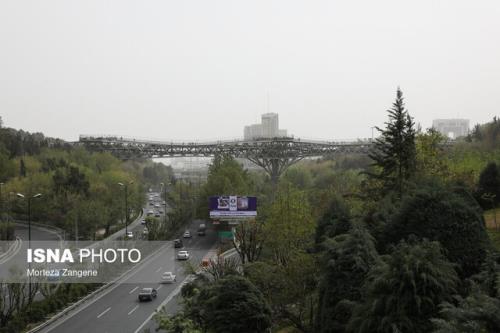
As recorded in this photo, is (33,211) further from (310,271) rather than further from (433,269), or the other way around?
(433,269)

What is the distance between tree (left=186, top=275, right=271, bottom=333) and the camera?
44.6ft

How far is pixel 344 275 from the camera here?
42.4 ft

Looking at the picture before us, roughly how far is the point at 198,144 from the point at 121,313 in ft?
176

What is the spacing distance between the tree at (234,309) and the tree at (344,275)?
168 centimetres

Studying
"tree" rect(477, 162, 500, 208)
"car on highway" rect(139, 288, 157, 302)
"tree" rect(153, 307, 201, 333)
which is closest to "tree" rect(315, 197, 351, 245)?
"tree" rect(153, 307, 201, 333)

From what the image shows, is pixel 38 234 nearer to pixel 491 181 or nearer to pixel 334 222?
pixel 334 222

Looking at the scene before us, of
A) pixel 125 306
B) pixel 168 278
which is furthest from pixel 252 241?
pixel 125 306

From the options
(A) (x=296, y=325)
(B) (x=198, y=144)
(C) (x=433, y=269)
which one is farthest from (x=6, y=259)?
(B) (x=198, y=144)

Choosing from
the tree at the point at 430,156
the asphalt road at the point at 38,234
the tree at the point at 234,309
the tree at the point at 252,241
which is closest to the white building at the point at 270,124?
the asphalt road at the point at 38,234

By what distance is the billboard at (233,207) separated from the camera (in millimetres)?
36875

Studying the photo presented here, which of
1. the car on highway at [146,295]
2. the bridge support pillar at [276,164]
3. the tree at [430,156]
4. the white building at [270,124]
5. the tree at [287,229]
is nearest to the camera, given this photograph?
the tree at [430,156]

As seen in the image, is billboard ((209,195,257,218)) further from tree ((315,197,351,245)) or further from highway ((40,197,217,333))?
tree ((315,197,351,245))

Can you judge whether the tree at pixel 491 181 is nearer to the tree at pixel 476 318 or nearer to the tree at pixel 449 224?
the tree at pixel 449 224

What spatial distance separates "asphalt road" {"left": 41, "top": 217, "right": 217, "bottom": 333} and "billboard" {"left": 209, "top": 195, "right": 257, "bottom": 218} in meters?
3.75
